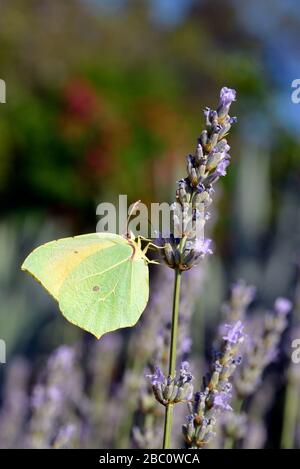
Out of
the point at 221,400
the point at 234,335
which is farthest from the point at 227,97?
the point at 221,400

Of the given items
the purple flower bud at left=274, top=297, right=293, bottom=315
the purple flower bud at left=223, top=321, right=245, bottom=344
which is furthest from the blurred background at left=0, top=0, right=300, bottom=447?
the purple flower bud at left=223, top=321, right=245, bottom=344

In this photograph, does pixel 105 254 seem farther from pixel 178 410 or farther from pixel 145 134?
pixel 145 134

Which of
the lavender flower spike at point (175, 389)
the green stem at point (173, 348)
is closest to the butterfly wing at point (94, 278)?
the lavender flower spike at point (175, 389)

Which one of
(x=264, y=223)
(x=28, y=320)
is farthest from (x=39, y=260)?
(x=264, y=223)

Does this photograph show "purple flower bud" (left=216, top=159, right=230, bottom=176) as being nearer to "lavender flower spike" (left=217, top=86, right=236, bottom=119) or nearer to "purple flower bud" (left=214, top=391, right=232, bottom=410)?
"lavender flower spike" (left=217, top=86, right=236, bottom=119)

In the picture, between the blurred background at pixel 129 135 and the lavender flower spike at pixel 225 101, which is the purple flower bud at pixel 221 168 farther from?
the blurred background at pixel 129 135

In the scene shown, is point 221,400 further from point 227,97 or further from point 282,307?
point 282,307
